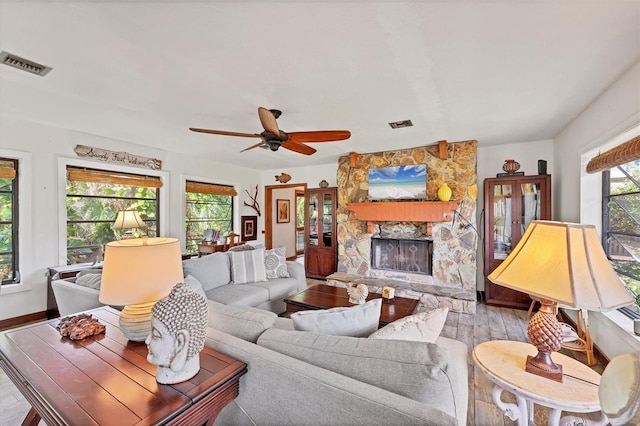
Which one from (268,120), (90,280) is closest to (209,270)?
(90,280)

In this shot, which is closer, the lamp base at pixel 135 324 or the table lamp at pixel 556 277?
the table lamp at pixel 556 277

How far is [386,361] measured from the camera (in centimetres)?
102

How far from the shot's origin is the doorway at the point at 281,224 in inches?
267

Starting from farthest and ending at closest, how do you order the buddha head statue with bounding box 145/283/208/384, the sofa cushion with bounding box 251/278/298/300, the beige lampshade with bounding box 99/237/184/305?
1. the sofa cushion with bounding box 251/278/298/300
2. the beige lampshade with bounding box 99/237/184/305
3. the buddha head statue with bounding box 145/283/208/384

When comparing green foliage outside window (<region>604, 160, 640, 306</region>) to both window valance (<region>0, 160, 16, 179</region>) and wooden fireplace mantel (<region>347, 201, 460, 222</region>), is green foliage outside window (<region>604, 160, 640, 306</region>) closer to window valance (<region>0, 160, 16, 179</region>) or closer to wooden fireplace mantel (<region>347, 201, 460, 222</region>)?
wooden fireplace mantel (<region>347, 201, 460, 222</region>)

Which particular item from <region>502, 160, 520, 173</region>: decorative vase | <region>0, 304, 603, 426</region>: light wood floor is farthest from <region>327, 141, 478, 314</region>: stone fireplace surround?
<region>502, 160, 520, 173</region>: decorative vase

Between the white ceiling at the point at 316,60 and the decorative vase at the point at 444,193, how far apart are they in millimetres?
1092

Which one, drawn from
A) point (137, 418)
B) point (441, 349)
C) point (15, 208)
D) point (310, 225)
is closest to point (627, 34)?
point (441, 349)

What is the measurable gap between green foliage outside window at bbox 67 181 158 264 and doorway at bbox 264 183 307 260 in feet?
8.87

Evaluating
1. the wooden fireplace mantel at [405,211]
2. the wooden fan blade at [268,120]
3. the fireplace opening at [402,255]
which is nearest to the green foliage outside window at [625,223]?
the wooden fireplace mantel at [405,211]

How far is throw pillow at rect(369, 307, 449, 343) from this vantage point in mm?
1271

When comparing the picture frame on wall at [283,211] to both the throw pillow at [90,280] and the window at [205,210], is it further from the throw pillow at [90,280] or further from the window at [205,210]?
the throw pillow at [90,280]

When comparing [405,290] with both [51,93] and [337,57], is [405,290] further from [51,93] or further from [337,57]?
[51,93]

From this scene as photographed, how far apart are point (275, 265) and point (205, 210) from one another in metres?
2.70
